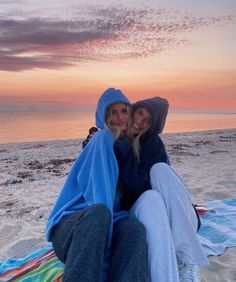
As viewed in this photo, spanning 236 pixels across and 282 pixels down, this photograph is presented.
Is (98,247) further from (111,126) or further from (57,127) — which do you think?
(57,127)

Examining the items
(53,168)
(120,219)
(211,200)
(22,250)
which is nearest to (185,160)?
(53,168)

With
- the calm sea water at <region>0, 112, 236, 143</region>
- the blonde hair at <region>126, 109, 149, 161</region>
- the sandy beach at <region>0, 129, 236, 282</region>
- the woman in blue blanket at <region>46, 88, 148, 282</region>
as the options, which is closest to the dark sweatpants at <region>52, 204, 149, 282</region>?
the woman in blue blanket at <region>46, 88, 148, 282</region>

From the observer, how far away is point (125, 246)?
2766 mm

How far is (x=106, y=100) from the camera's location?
3.85m

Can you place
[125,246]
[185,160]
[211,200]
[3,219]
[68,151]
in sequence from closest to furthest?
[125,246]
[3,219]
[211,200]
[185,160]
[68,151]

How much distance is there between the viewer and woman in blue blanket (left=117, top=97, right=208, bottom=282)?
2.84 meters

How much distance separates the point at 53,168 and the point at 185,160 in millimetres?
3822

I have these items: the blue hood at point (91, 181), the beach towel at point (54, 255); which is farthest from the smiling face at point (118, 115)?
the beach towel at point (54, 255)

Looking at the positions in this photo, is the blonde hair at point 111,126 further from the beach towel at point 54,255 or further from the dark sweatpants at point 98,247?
the beach towel at point 54,255

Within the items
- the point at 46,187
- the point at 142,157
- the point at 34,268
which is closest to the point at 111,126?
the point at 142,157

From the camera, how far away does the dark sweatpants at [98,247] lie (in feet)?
8.23

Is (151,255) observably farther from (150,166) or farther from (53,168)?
(53,168)

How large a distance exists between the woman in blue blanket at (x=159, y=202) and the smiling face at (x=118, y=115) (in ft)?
0.50

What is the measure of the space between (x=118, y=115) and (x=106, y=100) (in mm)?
200
